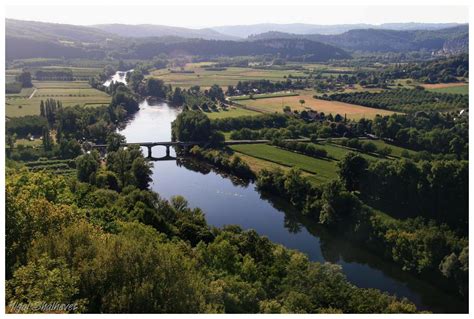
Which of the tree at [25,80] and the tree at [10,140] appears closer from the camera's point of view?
the tree at [10,140]

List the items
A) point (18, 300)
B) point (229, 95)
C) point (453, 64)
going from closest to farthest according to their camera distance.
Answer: point (18, 300)
point (229, 95)
point (453, 64)

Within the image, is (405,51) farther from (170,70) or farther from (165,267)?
(165,267)

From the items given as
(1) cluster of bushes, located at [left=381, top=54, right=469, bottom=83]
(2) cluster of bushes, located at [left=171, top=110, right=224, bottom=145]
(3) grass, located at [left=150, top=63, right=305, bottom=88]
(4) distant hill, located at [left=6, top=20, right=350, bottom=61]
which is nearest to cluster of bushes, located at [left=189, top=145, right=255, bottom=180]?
(2) cluster of bushes, located at [left=171, top=110, right=224, bottom=145]

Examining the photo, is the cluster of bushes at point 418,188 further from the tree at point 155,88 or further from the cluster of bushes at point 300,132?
the tree at point 155,88

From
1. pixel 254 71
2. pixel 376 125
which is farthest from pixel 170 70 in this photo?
pixel 376 125

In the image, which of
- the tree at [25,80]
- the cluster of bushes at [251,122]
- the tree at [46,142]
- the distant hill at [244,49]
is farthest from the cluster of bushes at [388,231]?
the distant hill at [244,49]
